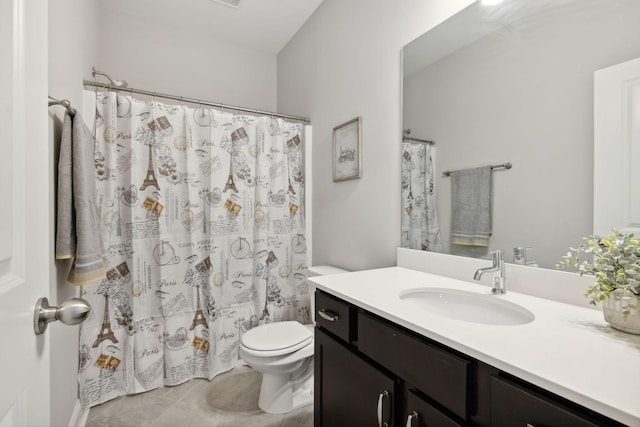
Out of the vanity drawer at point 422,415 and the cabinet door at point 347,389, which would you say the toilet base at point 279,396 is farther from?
the vanity drawer at point 422,415

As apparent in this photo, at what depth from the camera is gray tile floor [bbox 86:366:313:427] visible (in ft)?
5.21

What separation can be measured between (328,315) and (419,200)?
756mm

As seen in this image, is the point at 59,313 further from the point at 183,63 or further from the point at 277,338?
the point at 183,63

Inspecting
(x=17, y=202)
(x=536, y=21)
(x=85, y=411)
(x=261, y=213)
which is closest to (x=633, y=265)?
(x=536, y=21)

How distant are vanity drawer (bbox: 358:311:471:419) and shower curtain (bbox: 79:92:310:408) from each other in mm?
1353

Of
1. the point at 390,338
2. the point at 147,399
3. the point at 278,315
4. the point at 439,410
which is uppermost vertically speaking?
the point at 390,338

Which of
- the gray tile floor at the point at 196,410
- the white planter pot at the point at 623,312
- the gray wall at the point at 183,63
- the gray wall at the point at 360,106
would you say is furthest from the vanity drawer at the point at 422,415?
the gray wall at the point at 183,63

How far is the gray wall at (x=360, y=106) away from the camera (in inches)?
63.7

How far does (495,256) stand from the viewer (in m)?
1.09

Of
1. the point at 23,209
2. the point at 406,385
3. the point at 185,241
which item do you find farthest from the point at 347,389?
the point at 185,241

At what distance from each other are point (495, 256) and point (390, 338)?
0.52 meters

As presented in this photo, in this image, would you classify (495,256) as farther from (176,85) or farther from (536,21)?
(176,85)

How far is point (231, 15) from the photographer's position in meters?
2.38

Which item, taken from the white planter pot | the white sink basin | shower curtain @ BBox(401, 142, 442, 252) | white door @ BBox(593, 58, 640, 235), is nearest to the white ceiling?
shower curtain @ BBox(401, 142, 442, 252)
